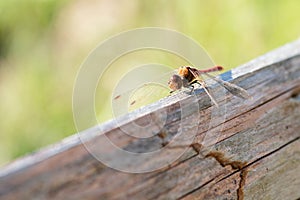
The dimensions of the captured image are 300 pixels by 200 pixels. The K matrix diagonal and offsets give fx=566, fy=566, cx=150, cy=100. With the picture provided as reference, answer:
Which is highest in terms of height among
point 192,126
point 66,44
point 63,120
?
point 66,44

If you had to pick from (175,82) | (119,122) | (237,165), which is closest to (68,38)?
(175,82)

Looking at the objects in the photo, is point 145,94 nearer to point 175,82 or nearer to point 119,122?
point 175,82

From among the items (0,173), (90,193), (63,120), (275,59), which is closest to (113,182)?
(90,193)

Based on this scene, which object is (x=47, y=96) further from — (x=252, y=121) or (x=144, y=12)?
(x=252, y=121)

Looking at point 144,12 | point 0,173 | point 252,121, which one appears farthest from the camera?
point 144,12

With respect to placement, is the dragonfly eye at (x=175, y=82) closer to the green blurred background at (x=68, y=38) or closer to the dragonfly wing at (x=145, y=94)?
the dragonfly wing at (x=145, y=94)

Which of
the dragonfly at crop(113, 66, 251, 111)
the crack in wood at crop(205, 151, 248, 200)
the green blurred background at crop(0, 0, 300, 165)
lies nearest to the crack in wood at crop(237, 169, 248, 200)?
the crack in wood at crop(205, 151, 248, 200)

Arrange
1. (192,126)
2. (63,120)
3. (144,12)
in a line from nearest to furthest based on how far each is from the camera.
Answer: (192,126)
(63,120)
(144,12)
